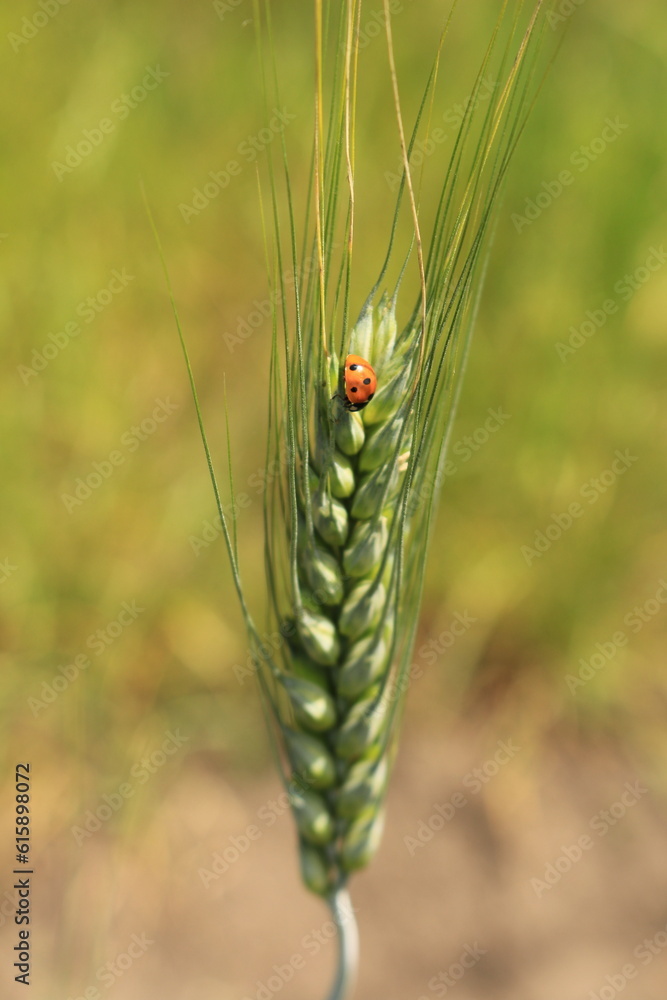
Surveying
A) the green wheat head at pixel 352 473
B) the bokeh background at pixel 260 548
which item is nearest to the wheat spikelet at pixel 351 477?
the green wheat head at pixel 352 473

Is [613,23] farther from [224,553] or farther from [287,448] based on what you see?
[287,448]

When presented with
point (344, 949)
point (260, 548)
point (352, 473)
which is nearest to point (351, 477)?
point (352, 473)

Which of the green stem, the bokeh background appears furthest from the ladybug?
the bokeh background

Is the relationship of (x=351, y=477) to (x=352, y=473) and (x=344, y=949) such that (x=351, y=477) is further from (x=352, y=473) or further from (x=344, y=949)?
(x=344, y=949)

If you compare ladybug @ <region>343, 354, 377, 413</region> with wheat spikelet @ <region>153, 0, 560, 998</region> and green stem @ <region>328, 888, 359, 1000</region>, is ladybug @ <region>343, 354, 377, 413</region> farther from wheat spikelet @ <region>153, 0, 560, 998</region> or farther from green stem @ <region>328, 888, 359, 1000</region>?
green stem @ <region>328, 888, 359, 1000</region>

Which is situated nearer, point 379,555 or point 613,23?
point 379,555

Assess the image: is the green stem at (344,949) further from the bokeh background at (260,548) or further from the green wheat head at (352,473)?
the bokeh background at (260,548)

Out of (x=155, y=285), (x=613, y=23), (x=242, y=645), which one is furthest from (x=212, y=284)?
(x=613, y=23)
